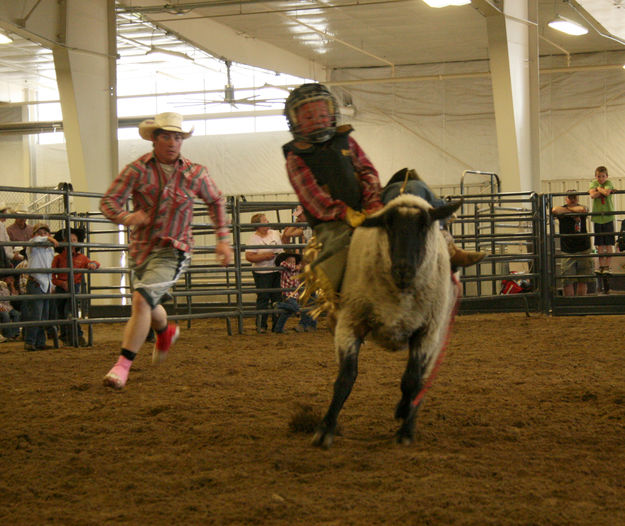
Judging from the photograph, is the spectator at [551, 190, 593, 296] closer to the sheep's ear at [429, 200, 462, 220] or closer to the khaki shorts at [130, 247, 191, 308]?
the khaki shorts at [130, 247, 191, 308]

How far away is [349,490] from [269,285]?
8041 mm

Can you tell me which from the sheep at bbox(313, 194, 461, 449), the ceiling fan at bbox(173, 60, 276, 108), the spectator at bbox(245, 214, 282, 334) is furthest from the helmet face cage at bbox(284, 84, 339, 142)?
the ceiling fan at bbox(173, 60, 276, 108)

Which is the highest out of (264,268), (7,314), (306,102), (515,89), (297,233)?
(515,89)

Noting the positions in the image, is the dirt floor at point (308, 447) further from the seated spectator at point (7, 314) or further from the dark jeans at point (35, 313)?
the seated spectator at point (7, 314)

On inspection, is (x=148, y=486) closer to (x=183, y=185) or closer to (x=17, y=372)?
(x=183, y=185)

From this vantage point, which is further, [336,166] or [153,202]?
[153,202]

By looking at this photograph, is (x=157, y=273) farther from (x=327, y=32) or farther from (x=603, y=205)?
(x=327, y=32)

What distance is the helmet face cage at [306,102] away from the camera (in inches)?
167

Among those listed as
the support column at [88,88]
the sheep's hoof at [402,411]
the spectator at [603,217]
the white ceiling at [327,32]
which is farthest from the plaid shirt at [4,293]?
the spectator at [603,217]

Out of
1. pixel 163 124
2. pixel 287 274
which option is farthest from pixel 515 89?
pixel 163 124

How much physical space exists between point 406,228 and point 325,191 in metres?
0.68

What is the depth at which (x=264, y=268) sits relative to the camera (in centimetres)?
1070

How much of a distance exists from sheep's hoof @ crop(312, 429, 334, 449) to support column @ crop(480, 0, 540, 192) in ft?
38.8

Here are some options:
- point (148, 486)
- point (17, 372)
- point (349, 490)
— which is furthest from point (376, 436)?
point (17, 372)
